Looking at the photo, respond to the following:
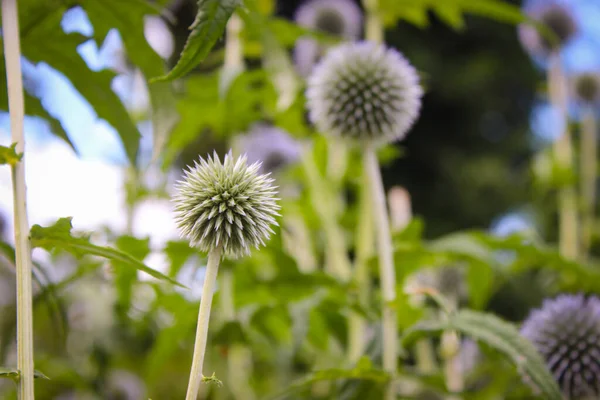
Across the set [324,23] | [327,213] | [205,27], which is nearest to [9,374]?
[205,27]

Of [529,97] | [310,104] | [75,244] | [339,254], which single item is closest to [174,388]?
[339,254]

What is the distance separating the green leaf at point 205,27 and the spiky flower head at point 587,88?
2.45 m

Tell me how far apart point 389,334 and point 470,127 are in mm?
6194

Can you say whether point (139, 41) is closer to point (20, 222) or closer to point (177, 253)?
point (20, 222)

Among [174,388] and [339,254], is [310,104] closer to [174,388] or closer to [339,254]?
[339,254]

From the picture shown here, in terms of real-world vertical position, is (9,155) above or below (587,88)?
below

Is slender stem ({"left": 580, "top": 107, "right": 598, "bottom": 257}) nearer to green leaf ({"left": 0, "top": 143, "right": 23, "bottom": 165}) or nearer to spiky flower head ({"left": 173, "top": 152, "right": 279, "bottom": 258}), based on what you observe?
spiky flower head ({"left": 173, "top": 152, "right": 279, "bottom": 258})

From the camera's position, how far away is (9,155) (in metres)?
0.64

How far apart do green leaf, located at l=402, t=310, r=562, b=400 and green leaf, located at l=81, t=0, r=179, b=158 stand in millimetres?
560

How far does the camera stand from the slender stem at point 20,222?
0.62 metres

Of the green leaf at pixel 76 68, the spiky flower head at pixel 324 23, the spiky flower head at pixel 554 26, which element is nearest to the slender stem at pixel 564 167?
the spiky flower head at pixel 554 26

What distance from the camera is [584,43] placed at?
2.65 metres

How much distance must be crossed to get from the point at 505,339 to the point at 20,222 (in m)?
0.71

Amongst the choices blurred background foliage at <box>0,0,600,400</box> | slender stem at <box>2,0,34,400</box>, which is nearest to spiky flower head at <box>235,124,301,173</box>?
blurred background foliage at <box>0,0,600,400</box>
